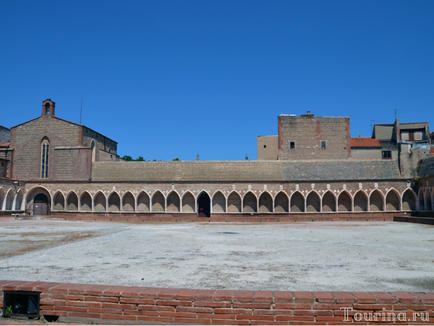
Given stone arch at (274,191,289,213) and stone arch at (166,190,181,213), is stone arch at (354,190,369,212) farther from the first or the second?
stone arch at (166,190,181,213)

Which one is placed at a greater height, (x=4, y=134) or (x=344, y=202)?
(x=4, y=134)

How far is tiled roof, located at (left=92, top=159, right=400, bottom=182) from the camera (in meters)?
34.9

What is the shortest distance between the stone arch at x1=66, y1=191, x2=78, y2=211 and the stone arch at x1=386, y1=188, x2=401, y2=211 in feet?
104

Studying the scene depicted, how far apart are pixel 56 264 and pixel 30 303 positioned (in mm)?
2805

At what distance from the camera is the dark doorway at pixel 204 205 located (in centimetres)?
3528

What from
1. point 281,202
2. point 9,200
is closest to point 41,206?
point 9,200

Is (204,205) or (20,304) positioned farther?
(204,205)

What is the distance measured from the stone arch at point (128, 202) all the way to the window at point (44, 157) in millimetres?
9578

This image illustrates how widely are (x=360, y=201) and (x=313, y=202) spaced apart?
15.2ft

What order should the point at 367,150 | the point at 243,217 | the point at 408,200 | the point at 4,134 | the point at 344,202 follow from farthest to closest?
the point at 4,134
the point at 367,150
the point at 344,202
the point at 408,200
the point at 243,217

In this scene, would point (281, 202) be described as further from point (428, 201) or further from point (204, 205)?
point (428, 201)

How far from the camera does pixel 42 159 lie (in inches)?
1492

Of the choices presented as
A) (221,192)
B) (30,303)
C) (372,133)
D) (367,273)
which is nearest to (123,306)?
(30,303)

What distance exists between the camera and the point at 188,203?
115 feet
